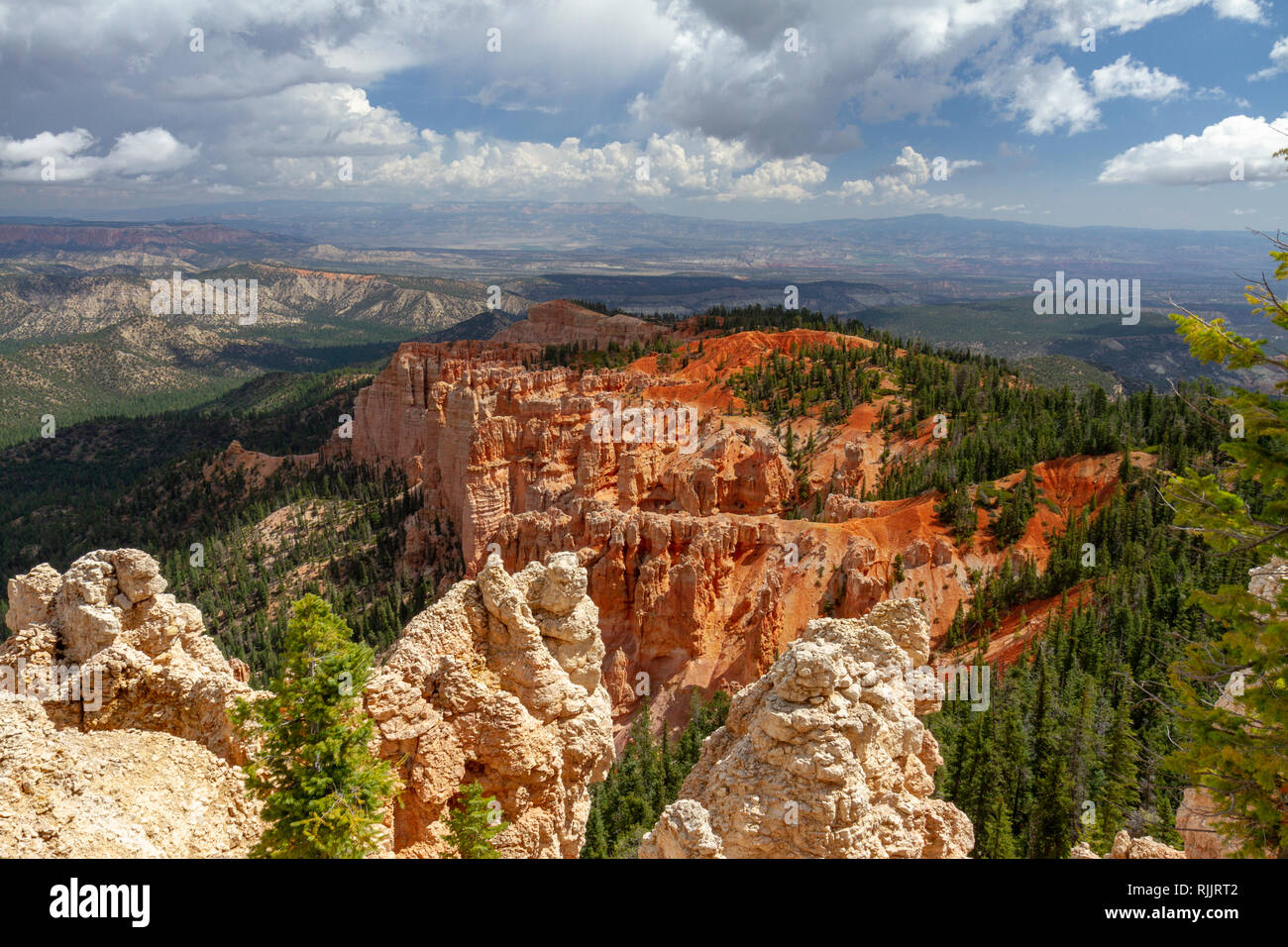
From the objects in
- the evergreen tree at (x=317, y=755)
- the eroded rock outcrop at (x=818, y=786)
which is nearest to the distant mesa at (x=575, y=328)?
the eroded rock outcrop at (x=818, y=786)

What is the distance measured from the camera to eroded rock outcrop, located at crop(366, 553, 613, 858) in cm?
1180

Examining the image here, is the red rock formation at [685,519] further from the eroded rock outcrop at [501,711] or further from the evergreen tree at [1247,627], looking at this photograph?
the evergreen tree at [1247,627]

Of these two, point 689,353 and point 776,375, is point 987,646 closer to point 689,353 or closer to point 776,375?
point 776,375

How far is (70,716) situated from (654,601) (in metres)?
34.1

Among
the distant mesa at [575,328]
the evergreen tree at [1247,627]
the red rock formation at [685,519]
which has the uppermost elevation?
the distant mesa at [575,328]

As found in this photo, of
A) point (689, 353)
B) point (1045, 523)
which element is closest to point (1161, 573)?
point (1045, 523)

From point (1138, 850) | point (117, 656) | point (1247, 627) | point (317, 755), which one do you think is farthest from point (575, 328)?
point (1247, 627)

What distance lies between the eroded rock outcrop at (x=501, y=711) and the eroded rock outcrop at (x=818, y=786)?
2176mm

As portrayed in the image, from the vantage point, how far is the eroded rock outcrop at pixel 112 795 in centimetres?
808

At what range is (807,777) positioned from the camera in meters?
11.1

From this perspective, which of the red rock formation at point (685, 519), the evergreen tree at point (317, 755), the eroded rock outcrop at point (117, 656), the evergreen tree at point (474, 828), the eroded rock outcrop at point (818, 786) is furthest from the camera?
the red rock formation at point (685, 519)

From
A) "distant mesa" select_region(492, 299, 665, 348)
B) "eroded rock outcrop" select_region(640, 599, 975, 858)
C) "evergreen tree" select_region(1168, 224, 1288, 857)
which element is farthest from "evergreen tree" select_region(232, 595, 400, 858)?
"distant mesa" select_region(492, 299, 665, 348)

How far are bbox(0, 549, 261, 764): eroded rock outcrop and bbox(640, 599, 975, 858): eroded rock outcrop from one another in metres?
7.37

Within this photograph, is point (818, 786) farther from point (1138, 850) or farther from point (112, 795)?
point (112, 795)
